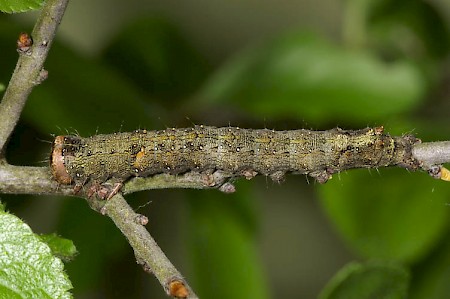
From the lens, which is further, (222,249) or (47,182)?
(222,249)

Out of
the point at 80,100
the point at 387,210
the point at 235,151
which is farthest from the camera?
the point at 387,210

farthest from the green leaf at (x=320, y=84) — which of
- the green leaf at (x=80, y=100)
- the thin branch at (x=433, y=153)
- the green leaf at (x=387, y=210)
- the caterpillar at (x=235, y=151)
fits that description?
the thin branch at (x=433, y=153)

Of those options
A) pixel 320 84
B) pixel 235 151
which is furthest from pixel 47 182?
pixel 320 84

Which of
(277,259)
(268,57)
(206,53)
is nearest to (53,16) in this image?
(268,57)

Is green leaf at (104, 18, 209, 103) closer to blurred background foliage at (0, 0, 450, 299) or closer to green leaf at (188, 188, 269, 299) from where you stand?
blurred background foliage at (0, 0, 450, 299)

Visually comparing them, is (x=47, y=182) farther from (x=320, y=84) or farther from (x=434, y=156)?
(x=320, y=84)

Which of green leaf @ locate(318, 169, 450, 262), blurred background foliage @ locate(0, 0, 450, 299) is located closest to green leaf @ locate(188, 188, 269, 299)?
blurred background foliage @ locate(0, 0, 450, 299)
